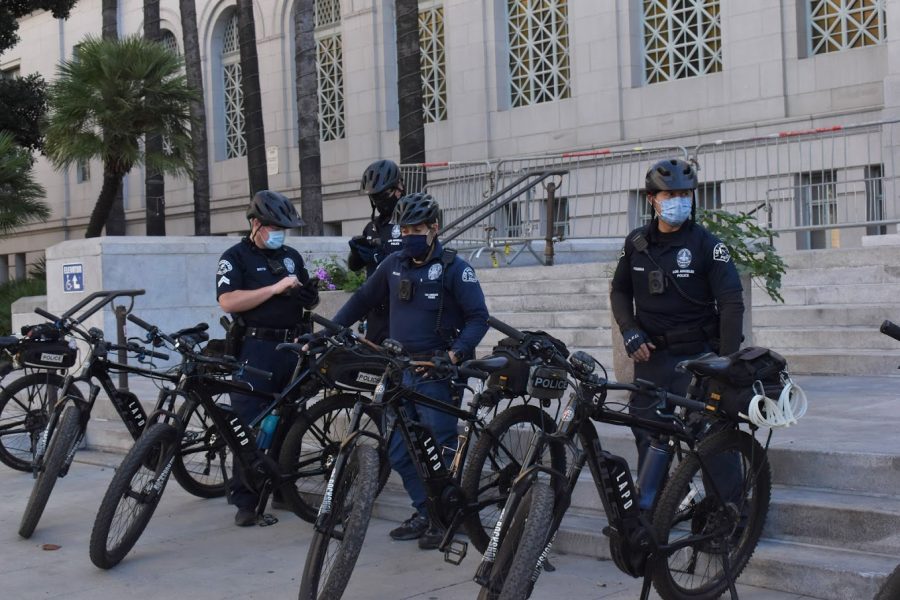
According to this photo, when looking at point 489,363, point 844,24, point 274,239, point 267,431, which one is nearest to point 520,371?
point 489,363

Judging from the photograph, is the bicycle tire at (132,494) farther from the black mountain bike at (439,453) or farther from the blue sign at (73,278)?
the blue sign at (73,278)

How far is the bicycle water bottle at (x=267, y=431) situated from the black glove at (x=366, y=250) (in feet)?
3.79

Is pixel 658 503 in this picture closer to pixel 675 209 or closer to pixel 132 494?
pixel 675 209

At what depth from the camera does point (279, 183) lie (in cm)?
2773

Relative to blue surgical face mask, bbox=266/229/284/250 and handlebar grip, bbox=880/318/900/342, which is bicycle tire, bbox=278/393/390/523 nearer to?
blue surgical face mask, bbox=266/229/284/250

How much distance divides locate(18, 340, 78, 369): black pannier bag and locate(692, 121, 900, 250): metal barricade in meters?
7.70

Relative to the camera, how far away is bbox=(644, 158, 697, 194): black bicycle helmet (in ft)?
19.2

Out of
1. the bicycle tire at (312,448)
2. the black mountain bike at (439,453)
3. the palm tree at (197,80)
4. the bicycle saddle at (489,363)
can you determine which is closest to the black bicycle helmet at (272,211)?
the bicycle tire at (312,448)

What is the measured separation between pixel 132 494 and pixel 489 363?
7.07ft

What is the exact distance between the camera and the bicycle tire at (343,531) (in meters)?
5.13

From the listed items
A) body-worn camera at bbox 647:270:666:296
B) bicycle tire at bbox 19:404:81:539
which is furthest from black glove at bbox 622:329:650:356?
bicycle tire at bbox 19:404:81:539

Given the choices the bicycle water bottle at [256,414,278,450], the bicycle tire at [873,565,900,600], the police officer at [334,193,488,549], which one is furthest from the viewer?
the bicycle water bottle at [256,414,278,450]

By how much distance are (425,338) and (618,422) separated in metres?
1.67

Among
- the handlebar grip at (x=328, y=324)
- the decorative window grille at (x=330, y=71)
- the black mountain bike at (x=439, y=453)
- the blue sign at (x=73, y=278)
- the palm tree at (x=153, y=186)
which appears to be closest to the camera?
the black mountain bike at (x=439, y=453)
